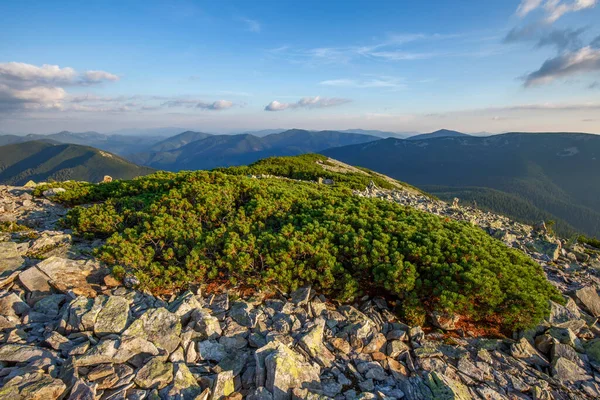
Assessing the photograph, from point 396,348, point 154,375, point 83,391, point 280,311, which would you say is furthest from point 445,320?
point 83,391

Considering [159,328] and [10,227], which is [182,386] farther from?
[10,227]

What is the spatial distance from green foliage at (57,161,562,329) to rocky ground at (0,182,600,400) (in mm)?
482

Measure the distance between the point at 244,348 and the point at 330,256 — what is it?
118 inches

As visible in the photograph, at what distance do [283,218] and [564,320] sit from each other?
26.1ft

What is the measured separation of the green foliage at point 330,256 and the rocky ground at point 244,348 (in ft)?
1.58

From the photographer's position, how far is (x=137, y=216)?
398 inches

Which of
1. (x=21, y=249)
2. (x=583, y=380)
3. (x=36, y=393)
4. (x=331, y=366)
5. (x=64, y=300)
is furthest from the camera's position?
(x=21, y=249)

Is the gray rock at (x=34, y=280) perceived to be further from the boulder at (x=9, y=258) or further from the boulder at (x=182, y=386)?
the boulder at (x=182, y=386)

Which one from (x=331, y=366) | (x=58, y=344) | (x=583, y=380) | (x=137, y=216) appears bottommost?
(x=583, y=380)

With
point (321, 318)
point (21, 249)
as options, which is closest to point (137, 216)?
point (21, 249)

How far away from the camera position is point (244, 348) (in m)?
5.96

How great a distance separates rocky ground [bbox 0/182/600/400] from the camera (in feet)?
15.9

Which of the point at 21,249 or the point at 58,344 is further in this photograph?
the point at 21,249

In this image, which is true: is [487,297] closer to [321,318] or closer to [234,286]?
[321,318]
